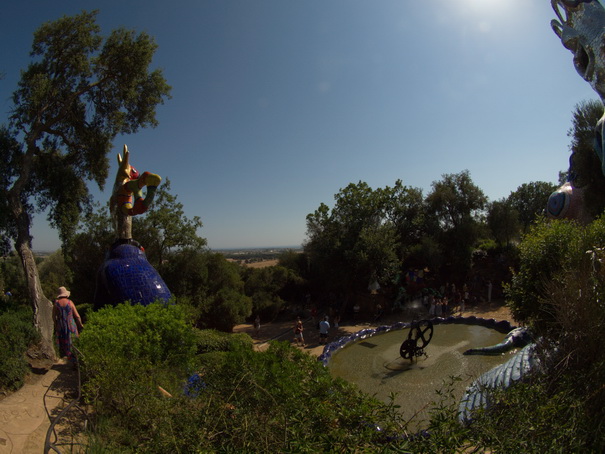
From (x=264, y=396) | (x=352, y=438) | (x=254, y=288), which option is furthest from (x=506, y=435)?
(x=254, y=288)

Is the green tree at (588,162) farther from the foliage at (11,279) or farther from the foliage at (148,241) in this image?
the foliage at (11,279)

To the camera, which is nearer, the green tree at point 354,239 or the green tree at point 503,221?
the green tree at point 354,239

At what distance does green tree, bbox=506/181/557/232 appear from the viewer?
29891 mm

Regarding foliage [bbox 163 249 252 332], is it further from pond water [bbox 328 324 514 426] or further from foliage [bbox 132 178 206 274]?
pond water [bbox 328 324 514 426]

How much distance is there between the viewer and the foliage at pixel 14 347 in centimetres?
581

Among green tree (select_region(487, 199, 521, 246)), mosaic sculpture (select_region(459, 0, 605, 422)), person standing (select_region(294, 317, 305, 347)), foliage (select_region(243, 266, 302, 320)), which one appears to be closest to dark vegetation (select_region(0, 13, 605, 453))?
mosaic sculpture (select_region(459, 0, 605, 422))

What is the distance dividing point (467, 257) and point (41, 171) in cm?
2251

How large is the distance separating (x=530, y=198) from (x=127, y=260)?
35.3 meters

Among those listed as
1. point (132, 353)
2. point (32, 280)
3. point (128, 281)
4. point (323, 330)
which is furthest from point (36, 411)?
point (323, 330)

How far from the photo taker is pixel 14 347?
6.27m

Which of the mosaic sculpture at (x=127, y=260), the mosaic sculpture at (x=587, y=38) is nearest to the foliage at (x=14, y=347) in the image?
the mosaic sculpture at (x=127, y=260)

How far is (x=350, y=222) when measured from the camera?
803 inches

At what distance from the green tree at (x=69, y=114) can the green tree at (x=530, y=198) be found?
30907mm

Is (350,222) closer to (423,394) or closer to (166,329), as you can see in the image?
(423,394)
